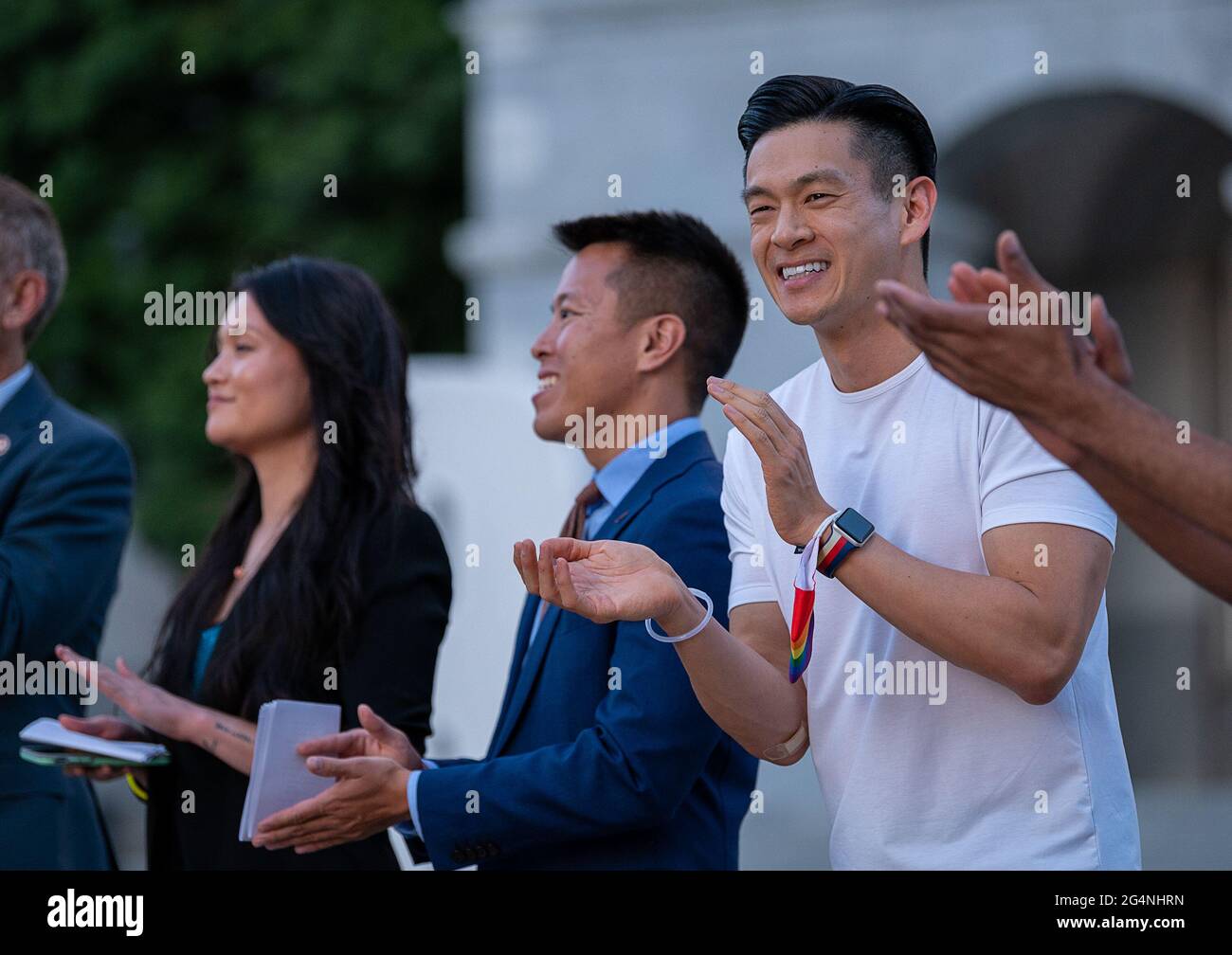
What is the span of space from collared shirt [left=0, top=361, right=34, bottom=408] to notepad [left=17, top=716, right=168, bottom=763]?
2.25ft

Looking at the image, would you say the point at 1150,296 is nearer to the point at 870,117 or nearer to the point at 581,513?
the point at 581,513

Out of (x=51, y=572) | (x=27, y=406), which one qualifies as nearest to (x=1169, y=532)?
(x=51, y=572)

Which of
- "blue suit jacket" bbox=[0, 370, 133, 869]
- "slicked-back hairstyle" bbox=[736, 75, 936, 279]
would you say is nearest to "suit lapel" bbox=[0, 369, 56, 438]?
"blue suit jacket" bbox=[0, 370, 133, 869]

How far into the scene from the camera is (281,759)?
2.59 metres

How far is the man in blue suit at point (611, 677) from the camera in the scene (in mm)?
2512

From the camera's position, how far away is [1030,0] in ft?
22.2

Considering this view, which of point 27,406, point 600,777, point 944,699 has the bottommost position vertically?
point 600,777

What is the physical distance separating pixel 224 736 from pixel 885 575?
4.30ft

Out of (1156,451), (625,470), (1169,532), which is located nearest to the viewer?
(1156,451)

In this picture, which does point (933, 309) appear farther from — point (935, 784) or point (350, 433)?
point (350, 433)

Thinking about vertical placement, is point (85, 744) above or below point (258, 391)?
below

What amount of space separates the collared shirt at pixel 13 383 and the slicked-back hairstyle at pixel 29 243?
0.24 feet

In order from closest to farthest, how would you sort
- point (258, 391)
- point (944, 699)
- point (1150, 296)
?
point (944, 699)
point (258, 391)
point (1150, 296)
